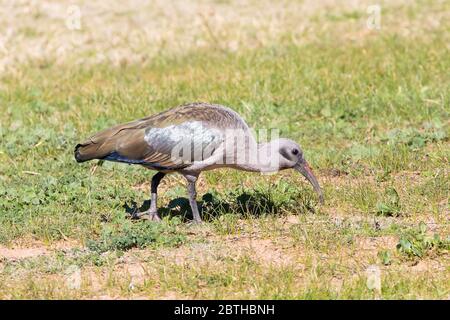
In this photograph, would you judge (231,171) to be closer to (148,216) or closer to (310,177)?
(310,177)

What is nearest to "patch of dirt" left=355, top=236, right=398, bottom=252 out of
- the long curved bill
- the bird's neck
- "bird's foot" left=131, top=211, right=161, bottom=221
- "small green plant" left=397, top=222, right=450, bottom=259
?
"small green plant" left=397, top=222, right=450, bottom=259

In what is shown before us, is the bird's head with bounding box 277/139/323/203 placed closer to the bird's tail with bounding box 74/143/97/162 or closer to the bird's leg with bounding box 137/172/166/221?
the bird's leg with bounding box 137/172/166/221

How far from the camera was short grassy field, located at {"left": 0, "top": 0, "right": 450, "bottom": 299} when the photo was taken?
7.16 m

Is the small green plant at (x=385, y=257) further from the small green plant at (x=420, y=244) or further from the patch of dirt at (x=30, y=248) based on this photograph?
the patch of dirt at (x=30, y=248)

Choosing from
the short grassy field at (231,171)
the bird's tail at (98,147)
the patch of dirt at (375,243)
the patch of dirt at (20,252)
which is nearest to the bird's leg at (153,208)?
the short grassy field at (231,171)

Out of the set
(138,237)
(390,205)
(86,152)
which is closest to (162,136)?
(86,152)

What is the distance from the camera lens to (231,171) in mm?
9758

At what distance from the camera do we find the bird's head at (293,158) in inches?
334

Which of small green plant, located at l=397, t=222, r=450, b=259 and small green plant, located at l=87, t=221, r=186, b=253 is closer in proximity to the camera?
small green plant, located at l=397, t=222, r=450, b=259

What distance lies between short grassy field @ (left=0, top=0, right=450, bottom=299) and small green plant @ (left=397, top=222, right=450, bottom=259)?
0.01 metres

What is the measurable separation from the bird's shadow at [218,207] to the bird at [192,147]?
28cm

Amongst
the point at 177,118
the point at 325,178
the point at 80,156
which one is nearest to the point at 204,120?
the point at 177,118
